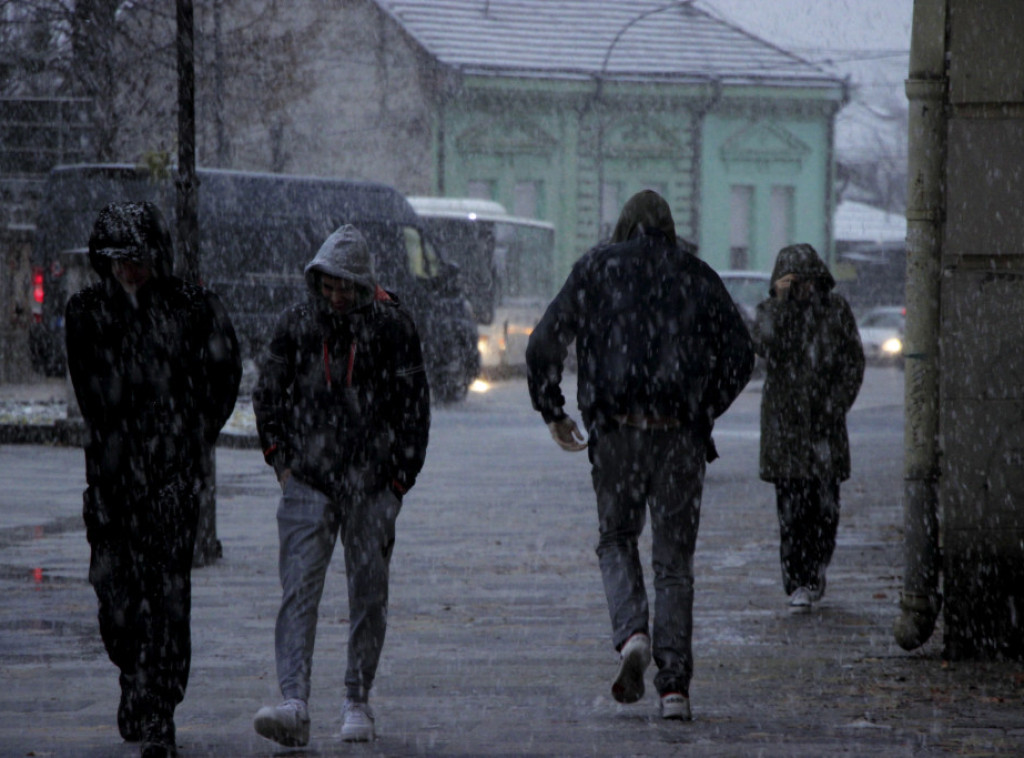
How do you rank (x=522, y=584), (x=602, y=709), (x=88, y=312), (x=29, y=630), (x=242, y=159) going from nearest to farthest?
(x=88, y=312), (x=602, y=709), (x=29, y=630), (x=522, y=584), (x=242, y=159)

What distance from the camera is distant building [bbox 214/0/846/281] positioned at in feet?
148

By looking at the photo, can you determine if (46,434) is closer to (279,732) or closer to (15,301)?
(15,301)

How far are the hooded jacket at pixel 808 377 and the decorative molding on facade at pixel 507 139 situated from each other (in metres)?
37.3

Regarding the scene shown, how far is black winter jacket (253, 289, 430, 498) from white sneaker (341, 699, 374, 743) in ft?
2.18

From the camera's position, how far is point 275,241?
1048 inches

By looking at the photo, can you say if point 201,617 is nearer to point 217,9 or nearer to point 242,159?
point 217,9

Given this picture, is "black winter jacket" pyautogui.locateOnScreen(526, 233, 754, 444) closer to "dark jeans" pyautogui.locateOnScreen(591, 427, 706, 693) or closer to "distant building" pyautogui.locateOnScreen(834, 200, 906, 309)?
"dark jeans" pyautogui.locateOnScreen(591, 427, 706, 693)

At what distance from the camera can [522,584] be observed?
903 centimetres

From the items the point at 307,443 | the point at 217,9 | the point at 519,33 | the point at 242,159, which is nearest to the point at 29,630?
the point at 307,443

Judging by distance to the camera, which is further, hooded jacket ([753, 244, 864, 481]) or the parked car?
the parked car

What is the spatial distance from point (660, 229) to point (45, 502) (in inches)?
298

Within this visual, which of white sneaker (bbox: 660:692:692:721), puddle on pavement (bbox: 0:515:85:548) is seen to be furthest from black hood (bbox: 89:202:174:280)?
puddle on pavement (bbox: 0:515:85:548)

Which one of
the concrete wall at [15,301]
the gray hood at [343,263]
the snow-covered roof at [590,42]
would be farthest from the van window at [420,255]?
the gray hood at [343,263]

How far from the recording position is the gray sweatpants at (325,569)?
18.1 ft
